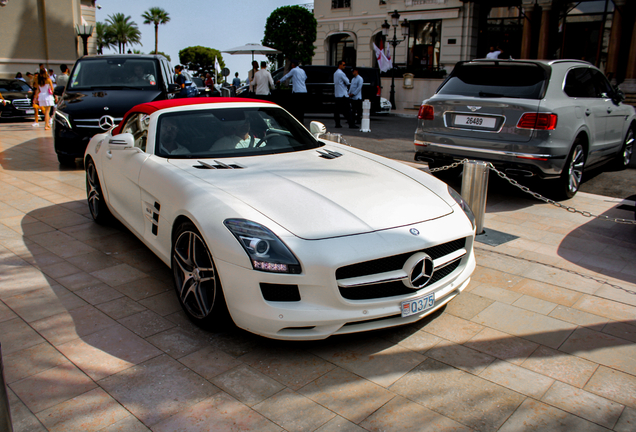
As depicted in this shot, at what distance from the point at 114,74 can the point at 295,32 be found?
3968 centimetres

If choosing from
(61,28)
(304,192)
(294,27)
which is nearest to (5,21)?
(61,28)

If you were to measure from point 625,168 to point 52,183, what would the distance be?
383 inches

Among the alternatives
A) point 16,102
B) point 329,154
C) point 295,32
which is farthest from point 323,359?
point 295,32

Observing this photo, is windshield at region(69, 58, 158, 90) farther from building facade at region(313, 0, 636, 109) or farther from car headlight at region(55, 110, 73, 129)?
building facade at region(313, 0, 636, 109)

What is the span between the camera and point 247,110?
16.1ft

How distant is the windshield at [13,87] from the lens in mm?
19180

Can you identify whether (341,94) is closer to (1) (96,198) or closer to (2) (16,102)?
(2) (16,102)

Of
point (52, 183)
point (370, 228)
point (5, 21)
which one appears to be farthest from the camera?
point (5, 21)

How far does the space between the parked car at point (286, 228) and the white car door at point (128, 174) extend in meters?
0.03

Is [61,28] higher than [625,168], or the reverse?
[61,28]

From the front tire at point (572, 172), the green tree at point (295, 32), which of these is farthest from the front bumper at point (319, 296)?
the green tree at point (295, 32)

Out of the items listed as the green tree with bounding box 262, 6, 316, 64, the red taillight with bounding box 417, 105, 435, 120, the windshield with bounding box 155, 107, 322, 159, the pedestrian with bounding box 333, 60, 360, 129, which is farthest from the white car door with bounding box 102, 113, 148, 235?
the green tree with bounding box 262, 6, 316, 64

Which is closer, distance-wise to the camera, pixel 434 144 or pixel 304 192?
pixel 304 192

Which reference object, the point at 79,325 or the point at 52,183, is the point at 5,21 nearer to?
the point at 52,183
